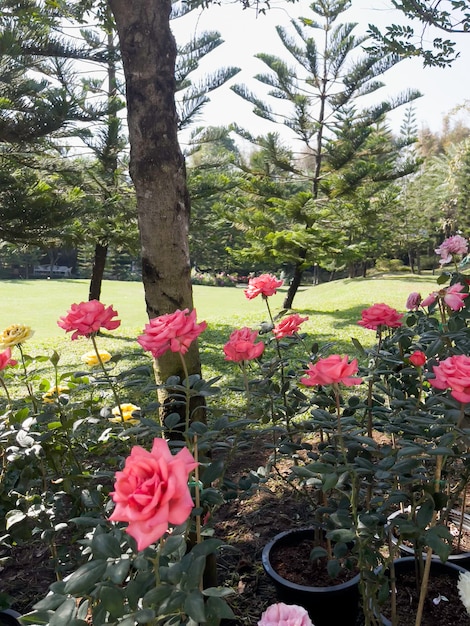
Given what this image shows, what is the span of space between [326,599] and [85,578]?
83cm

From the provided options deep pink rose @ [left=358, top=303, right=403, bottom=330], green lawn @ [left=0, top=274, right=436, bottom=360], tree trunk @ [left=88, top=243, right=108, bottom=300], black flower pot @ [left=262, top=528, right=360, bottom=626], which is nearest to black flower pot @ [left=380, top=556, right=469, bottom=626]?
black flower pot @ [left=262, top=528, right=360, bottom=626]

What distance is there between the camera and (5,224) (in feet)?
13.8

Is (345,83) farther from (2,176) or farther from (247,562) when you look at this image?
(247,562)

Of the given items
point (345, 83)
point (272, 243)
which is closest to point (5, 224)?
point (272, 243)

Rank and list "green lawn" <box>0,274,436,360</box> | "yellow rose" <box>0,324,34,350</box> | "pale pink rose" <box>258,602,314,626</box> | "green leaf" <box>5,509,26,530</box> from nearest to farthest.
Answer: "pale pink rose" <box>258,602,314,626</box>, "green leaf" <box>5,509,26,530</box>, "yellow rose" <box>0,324,34,350</box>, "green lawn" <box>0,274,436,360</box>

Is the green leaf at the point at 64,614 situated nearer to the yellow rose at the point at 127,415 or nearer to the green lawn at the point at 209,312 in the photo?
the yellow rose at the point at 127,415

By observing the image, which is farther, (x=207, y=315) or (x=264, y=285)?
(x=207, y=315)

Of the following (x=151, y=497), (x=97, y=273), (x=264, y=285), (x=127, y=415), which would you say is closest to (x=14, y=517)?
(x=127, y=415)

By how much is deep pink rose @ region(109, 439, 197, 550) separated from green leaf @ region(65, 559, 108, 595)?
0.58ft

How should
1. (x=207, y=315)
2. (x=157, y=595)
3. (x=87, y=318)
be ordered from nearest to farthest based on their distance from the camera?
(x=157, y=595), (x=87, y=318), (x=207, y=315)

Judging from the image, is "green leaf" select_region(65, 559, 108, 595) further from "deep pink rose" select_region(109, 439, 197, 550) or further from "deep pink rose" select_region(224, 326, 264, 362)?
"deep pink rose" select_region(224, 326, 264, 362)

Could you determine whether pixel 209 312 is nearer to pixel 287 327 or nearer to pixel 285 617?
pixel 287 327

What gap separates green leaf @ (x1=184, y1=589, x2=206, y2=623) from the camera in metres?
0.61

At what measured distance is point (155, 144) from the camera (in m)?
1.52
